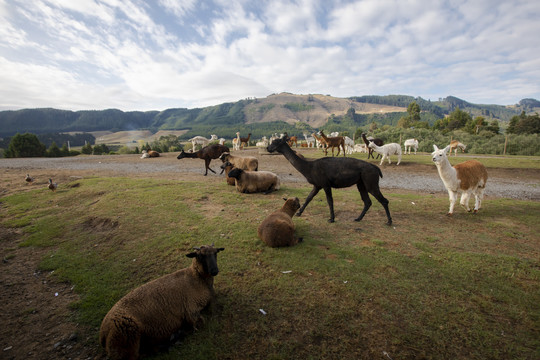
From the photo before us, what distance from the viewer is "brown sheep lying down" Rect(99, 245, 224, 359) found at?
275 centimetres


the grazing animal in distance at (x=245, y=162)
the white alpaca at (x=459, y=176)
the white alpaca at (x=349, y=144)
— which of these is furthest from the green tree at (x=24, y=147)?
the white alpaca at (x=459, y=176)

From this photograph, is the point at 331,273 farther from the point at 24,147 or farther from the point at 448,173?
the point at 24,147

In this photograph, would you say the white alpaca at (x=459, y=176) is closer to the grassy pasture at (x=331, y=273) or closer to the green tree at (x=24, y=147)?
the grassy pasture at (x=331, y=273)

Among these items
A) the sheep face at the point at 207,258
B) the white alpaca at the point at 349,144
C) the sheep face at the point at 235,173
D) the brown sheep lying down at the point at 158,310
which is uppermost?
the white alpaca at the point at 349,144

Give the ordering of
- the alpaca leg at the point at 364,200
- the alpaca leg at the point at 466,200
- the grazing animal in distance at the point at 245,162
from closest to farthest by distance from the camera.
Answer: the alpaca leg at the point at 364,200, the alpaca leg at the point at 466,200, the grazing animal in distance at the point at 245,162

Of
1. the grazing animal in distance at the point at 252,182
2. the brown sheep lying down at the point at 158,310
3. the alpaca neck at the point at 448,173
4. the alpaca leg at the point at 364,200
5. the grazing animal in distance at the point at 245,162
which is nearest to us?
the brown sheep lying down at the point at 158,310

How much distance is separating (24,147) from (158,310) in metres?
48.9

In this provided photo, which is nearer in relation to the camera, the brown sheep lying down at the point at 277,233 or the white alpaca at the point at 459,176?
the brown sheep lying down at the point at 277,233

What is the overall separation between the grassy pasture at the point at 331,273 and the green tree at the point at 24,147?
1554 inches

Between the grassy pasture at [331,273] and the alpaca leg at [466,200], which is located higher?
the alpaca leg at [466,200]

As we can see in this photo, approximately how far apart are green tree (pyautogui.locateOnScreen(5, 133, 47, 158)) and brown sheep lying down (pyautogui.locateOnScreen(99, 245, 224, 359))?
48414mm

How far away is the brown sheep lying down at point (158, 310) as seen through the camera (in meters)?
2.75

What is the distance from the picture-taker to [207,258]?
353 cm

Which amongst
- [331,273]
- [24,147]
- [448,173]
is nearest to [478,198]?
[448,173]
